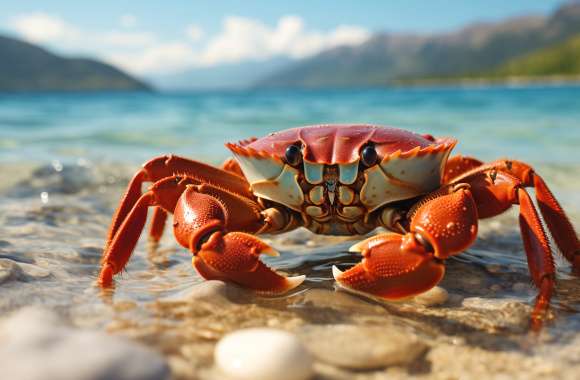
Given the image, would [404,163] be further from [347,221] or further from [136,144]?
[136,144]

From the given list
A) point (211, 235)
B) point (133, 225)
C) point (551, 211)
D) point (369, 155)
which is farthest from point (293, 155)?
point (551, 211)

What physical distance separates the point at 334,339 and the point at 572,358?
79 centimetres

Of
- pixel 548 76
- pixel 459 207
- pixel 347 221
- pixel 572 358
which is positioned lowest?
pixel 572 358

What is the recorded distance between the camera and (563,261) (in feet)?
9.74

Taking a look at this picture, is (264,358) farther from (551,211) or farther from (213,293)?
(551,211)

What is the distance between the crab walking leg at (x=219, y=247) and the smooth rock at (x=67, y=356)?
57 cm

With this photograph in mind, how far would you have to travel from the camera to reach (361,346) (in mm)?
1780

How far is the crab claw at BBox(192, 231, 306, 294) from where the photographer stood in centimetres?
206

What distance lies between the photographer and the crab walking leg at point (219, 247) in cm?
206

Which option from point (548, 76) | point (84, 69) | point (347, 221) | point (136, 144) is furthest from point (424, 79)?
point (347, 221)

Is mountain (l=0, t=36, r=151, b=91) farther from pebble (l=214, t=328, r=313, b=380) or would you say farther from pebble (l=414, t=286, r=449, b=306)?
pebble (l=214, t=328, r=313, b=380)

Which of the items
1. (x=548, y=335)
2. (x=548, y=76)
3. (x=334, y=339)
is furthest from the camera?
(x=548, y=76)

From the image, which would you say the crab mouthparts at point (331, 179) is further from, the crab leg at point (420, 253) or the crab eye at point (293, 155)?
the crab leg at point (420, 253)

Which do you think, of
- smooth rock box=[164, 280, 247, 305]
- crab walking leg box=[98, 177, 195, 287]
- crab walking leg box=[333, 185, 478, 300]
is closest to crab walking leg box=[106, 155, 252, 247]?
crab walking leg box=[98, 177, 195, 287]
